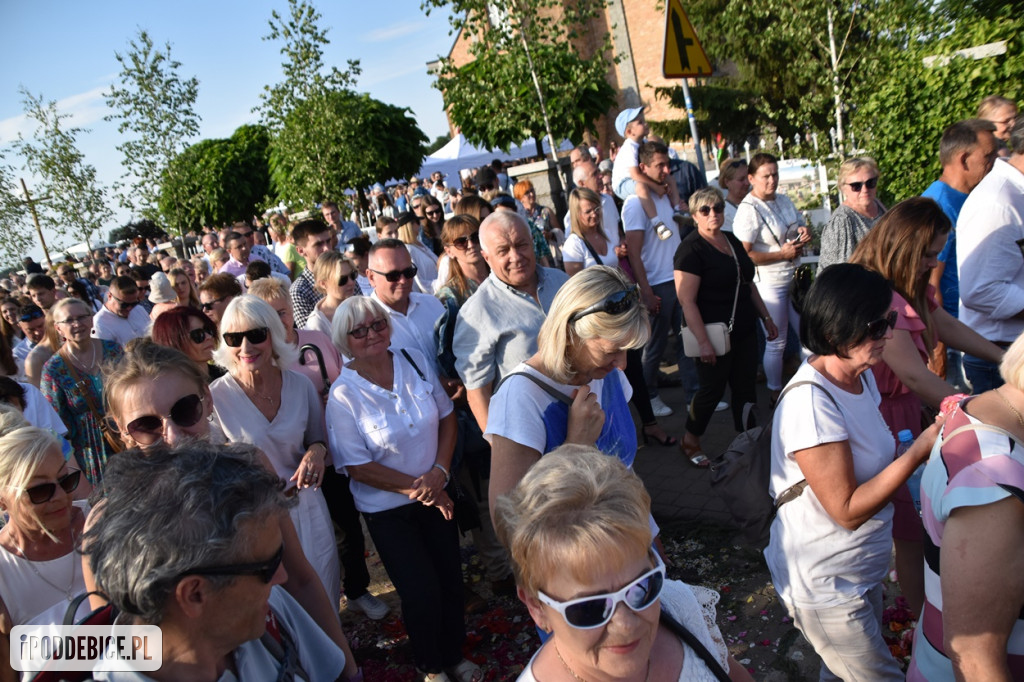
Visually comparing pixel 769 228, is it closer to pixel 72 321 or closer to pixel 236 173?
pixel 72 321

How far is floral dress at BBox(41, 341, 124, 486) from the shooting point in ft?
14.8

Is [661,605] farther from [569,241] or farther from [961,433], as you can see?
[569,241]

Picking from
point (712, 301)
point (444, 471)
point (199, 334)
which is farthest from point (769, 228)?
point (199, 334)

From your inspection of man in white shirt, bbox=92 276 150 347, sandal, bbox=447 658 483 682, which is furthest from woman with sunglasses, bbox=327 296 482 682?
man in white shirt, bbox=92 276 150 347

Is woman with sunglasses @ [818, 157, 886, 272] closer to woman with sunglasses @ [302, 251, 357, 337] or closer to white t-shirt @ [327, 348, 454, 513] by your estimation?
white t-shirt @ [327, 348, 454, 513]

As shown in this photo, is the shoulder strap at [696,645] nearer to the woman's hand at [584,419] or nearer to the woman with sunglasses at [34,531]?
the woman's hand at [584,419]

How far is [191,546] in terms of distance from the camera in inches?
64.3

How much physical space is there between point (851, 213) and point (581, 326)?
123 inches

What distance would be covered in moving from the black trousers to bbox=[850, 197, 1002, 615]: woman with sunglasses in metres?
1.78

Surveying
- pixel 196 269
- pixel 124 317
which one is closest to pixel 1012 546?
pixel 124 317

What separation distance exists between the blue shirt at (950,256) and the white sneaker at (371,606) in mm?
4101

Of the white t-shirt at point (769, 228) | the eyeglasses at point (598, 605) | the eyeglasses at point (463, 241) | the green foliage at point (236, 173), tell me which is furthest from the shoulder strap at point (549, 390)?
the green foliage at point (236, 173)

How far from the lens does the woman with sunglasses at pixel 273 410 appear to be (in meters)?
3.43

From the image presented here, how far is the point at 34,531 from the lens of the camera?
257 centimetres
